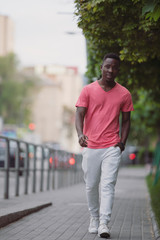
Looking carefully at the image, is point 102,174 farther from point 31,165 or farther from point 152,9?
point 31,165

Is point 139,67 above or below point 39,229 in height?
above

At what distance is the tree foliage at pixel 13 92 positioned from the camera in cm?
7988

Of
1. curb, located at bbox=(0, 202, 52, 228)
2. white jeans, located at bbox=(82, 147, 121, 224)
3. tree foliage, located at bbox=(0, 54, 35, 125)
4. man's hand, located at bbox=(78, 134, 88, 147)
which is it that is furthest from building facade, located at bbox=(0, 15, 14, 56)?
man's hand, located at bbox=(78, 134, 88, 147)

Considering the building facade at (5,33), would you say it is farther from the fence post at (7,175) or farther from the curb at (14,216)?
the curb at (14,216)

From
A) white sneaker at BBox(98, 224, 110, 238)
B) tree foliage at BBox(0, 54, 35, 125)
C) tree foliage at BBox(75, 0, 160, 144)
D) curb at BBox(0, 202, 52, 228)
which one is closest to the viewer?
white sneaker at BBox(98, 224, 110, 238)

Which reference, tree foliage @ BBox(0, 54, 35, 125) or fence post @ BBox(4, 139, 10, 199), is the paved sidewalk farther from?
tree foliage @ BBox(0, 54, 35, 125)

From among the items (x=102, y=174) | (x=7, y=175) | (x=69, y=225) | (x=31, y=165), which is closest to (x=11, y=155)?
(x=7, y=175)

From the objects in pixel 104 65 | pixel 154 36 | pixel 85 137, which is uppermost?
pixel 154 36

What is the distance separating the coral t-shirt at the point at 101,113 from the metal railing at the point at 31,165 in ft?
15.1

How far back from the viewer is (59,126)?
→ 10369 centimetres

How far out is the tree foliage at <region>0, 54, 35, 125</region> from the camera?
262ft

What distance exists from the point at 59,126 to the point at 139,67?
91940 millimetres

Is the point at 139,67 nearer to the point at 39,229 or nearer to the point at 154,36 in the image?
the point at 154,36

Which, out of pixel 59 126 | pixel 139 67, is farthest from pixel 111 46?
pixel 59 126
